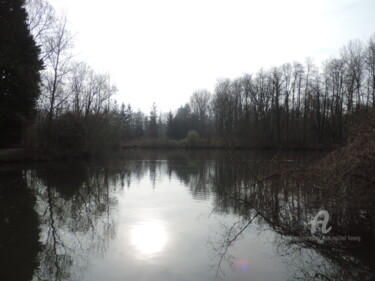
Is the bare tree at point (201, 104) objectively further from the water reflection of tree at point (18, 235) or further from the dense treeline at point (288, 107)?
the water reflection of tree at point (18, 235)

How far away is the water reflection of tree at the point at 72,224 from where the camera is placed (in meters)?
6.43

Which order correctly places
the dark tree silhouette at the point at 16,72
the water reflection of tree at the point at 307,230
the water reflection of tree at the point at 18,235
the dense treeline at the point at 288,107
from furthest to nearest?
the dense treeline at the point at 288,107 → the dark tree silhouette at the point at 16,72 → the water reflection of tree at the point at 307,230 → the water reflection of tree at the point at 18,235

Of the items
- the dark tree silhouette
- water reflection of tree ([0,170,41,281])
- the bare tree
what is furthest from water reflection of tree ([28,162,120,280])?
the bare tree

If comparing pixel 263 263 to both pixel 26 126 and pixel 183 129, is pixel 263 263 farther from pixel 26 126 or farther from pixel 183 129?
pixel 183 129

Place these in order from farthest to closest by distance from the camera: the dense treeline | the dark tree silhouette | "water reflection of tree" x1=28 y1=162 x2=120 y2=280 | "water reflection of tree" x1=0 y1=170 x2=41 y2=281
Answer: the dense treeline → the dark tree silhouette → "water reflection of tree" x1=28 y1=162 x2=120 y2=280 → "water reflection of tree" x1=0 y1=170 x2=41 y2=281

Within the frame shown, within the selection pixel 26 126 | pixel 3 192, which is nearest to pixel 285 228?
pixel 3 192

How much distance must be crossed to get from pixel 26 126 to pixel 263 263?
89.5 ft

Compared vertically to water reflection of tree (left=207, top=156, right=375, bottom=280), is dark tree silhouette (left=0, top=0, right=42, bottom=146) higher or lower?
higher

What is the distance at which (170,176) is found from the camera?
2084 centimetres

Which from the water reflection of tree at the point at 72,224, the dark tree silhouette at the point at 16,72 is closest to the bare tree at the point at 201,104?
the dark tree silhouette at the point at 16,72

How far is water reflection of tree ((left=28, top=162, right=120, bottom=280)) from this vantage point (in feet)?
21.1

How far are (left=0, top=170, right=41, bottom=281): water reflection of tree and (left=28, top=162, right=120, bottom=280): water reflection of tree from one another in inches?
7.2

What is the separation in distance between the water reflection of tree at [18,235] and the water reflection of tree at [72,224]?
184 millimetres

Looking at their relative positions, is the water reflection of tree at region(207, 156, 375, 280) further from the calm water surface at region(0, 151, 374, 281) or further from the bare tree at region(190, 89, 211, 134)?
the bare tree at region(190, 89, 211, 134)
